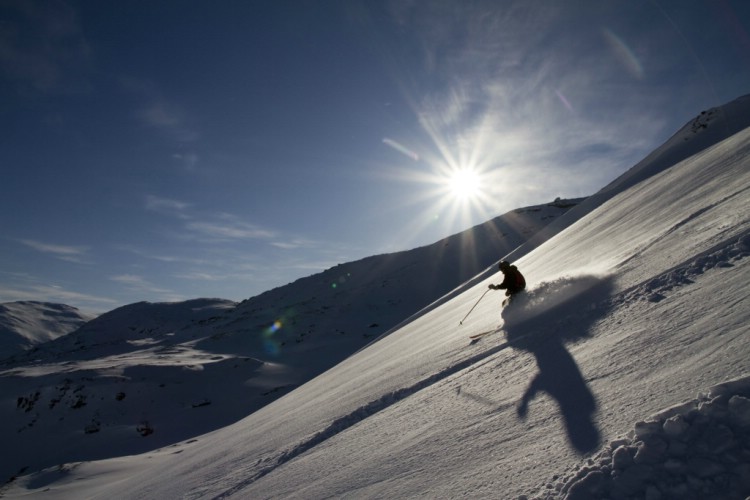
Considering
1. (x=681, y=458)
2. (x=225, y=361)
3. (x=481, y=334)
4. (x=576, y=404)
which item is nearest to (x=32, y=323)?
(x=225, y=361)

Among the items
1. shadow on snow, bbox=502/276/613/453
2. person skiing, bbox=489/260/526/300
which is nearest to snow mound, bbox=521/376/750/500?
shadow on snow, bbox=502/276/613/453

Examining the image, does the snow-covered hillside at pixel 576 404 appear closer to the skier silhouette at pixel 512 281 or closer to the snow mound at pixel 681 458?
the snow mound at pixel 681 458

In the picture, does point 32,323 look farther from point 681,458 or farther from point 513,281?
point 681,458

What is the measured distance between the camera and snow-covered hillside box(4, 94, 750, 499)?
1.35 m

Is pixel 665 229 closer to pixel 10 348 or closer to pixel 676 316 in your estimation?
pixel 676 316

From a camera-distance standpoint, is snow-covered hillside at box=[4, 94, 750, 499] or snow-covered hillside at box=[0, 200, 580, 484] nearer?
snow-covered hillside at box=[4, 94, 750, 499]

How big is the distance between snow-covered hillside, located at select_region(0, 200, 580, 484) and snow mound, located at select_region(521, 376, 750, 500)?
64.4 feet

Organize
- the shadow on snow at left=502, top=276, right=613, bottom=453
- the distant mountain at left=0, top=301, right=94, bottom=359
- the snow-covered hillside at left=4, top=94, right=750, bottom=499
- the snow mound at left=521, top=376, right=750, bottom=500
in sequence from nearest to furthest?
the snow mound at left=521, top=376, right=750, bottom=500
the snow-covered hillside at left=4, top=94, right=750, bottom=499
the shadow on snow at left=502, top=276, right=613, bottom=453
the distant mountain at left=0, top=301, right=94, bottom=359

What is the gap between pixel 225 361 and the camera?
24859 millimetres

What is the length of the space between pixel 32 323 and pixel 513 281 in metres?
191

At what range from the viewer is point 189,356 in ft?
93.4

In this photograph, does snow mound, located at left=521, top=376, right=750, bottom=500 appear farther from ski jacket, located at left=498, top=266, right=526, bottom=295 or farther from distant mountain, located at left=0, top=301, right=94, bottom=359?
distant mountain, located at left=0, top=301, right=94, bottom=359

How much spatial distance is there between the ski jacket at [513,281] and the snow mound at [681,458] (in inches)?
177

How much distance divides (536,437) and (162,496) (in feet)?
15.4
